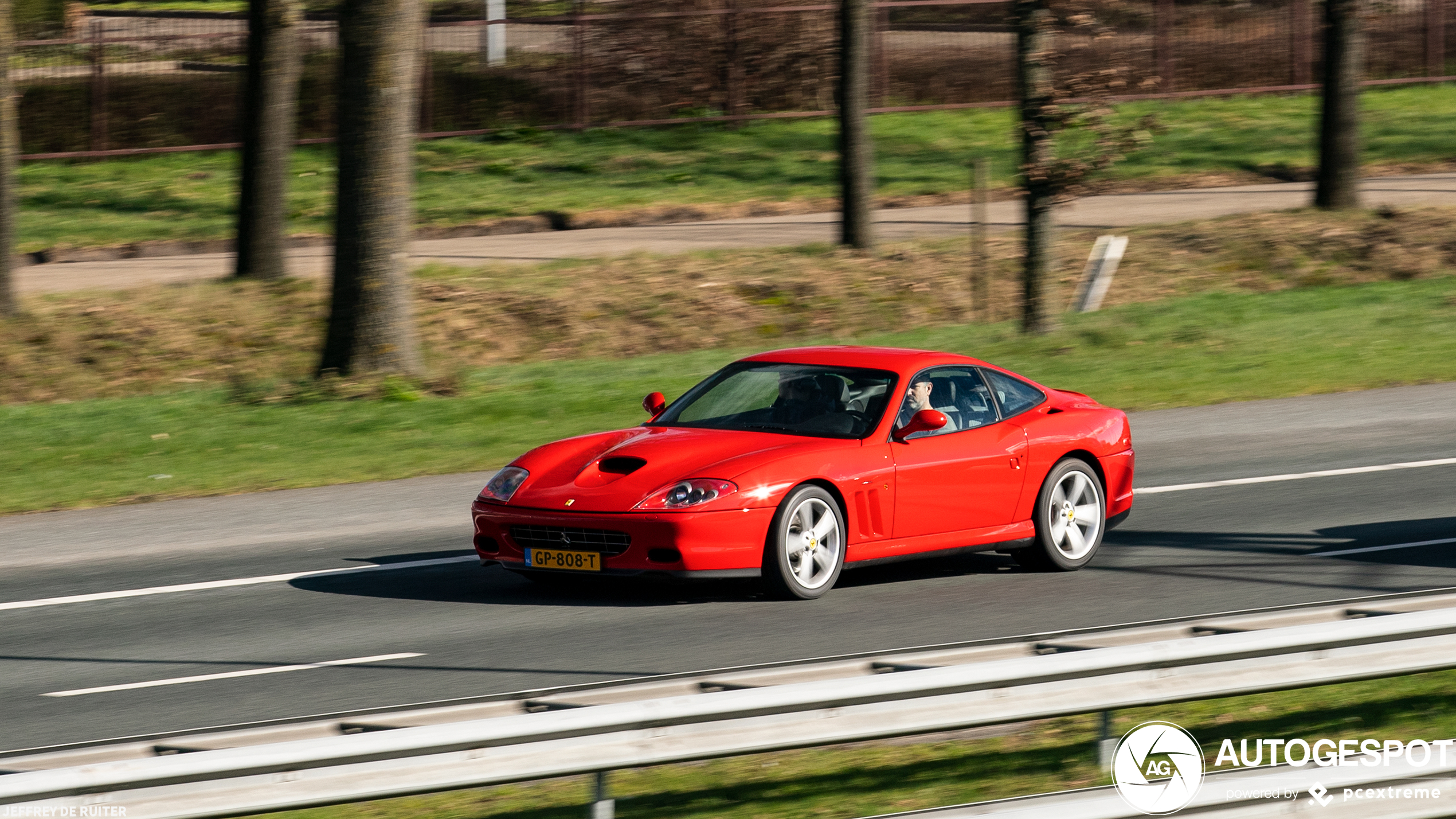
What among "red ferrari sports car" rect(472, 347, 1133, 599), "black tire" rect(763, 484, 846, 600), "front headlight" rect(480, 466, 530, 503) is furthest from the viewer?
"front headlight" rect(480, 466, 530, 503)

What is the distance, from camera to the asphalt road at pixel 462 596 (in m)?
8.16

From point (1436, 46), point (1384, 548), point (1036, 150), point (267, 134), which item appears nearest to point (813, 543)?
point (1384, 548)

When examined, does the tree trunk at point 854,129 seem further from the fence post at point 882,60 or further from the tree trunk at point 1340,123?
the fence post at point 882,60

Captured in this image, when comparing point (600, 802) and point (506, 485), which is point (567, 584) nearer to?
point (506, 485)

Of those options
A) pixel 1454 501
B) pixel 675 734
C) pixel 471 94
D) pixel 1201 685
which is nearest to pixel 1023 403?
pixel 1454 501

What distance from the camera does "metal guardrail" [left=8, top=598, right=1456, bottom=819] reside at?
4.47 meters

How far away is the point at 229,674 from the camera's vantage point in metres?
8.42

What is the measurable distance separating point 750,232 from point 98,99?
578 inches

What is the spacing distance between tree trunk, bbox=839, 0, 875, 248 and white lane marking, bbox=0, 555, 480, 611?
1500cm

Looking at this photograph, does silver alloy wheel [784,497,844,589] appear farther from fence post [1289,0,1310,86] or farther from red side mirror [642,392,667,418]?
fence post [1289,0,1310,86]

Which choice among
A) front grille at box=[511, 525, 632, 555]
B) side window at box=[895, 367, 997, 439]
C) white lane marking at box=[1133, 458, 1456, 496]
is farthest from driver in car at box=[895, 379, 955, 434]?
white lane marking at box=[1133, 458, 1456, 496]

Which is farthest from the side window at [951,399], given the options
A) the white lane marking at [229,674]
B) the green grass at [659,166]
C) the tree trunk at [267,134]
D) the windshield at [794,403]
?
the green grass at [659,166]

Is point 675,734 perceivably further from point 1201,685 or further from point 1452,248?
point 1452,248

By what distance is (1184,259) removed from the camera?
84.1ft
